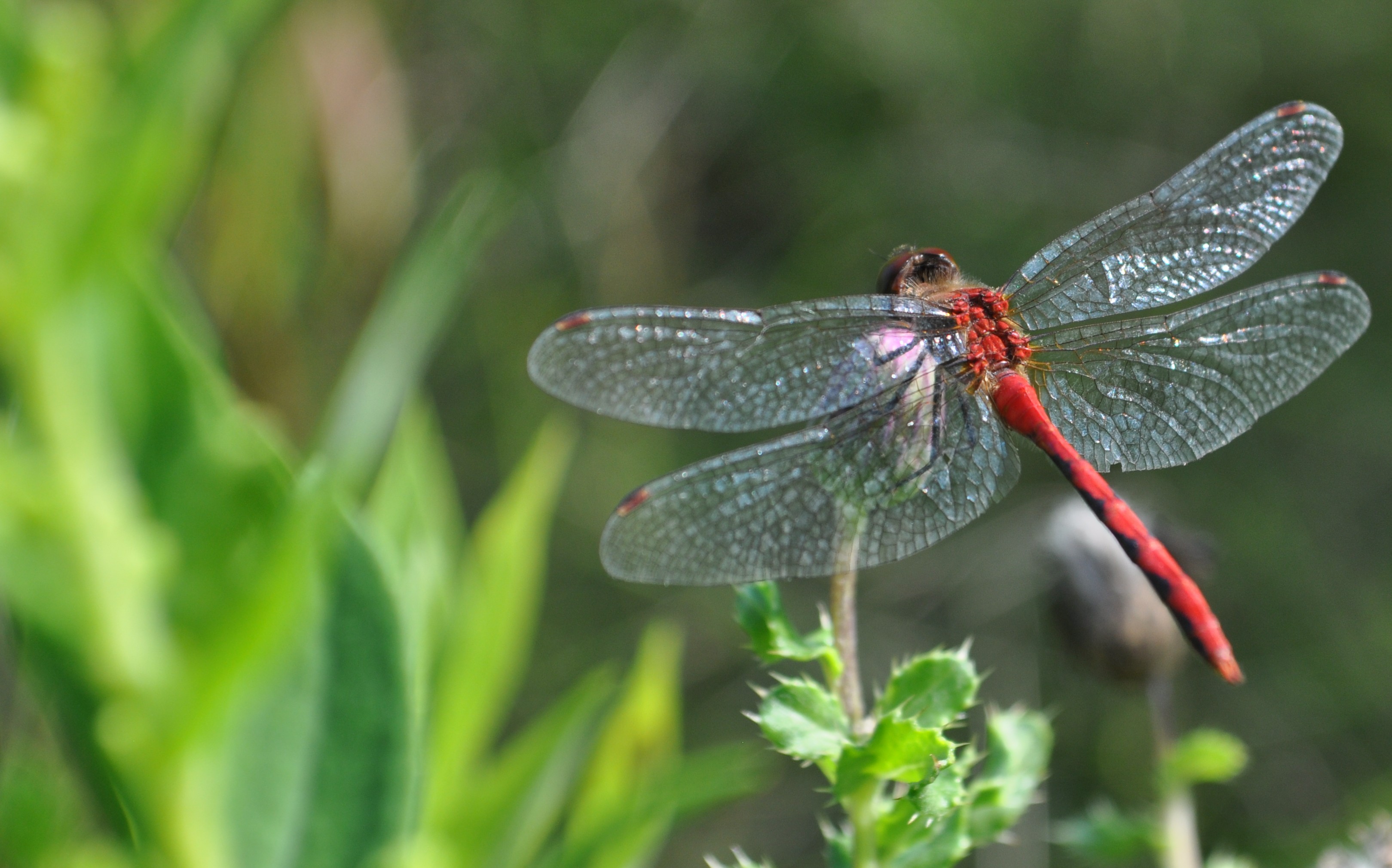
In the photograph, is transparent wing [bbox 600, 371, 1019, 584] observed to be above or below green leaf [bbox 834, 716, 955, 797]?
above

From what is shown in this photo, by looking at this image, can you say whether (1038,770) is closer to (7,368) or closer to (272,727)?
(272,727)

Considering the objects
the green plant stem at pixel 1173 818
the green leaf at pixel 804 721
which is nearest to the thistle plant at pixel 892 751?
the green leaf at pixel 804 721

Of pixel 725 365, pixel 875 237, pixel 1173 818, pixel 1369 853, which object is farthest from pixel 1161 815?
pixel 875 237

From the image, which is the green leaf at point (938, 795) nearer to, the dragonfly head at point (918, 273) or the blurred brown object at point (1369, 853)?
the blurred brown object at point (1369, 853)

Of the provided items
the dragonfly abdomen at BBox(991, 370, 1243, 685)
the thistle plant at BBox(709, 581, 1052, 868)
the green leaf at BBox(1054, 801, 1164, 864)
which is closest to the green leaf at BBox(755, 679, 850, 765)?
the thistle plant at BBox(709, 581, 1052, 868)

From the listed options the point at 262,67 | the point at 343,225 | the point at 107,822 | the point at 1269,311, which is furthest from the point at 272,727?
the point at 343,225

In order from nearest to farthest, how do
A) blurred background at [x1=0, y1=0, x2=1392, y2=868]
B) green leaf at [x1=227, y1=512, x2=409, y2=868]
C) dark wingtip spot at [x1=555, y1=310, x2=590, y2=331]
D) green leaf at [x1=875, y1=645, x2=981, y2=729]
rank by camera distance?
green leaf at [x1=227, y1=512, x2=409, y2=868], green leaf at [x1=875, y1=645, x2=981, y2=729], dark wingtip spot at [x1=555, y1=310, x2=590, y2=331], blurred background at [x1=0, y1=0, x2=1392, y2=868]

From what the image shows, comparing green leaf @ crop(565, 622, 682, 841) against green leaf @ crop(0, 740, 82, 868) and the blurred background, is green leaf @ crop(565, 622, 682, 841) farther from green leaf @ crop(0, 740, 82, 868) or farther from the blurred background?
the blurred background
